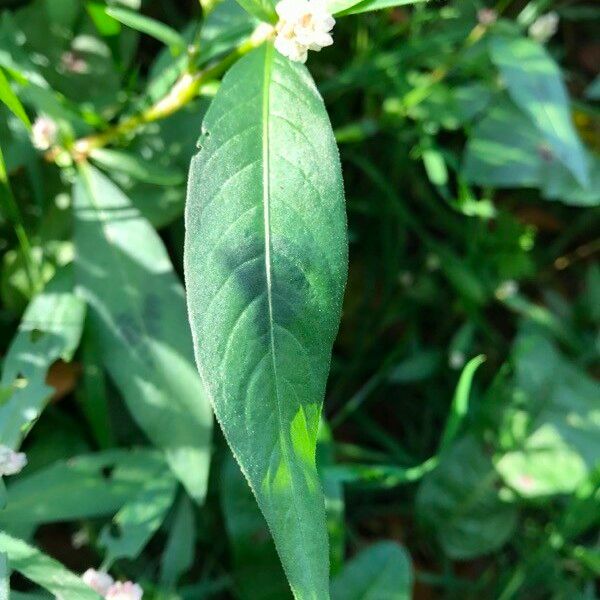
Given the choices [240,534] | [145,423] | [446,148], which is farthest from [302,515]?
[446,148]

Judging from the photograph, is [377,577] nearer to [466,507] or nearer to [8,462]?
[466,507]

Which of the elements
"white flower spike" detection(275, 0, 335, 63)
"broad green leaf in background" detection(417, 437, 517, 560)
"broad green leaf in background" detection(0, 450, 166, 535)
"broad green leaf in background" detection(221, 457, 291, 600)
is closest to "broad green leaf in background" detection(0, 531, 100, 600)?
"broad green leaf in background" detection(0, 450, 166, 535)

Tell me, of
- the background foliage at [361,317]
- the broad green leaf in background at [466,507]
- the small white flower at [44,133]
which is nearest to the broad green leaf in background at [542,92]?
the background foliage at [361,317]

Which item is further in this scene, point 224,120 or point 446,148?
point 446,148

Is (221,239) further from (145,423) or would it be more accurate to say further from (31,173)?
(31,173)

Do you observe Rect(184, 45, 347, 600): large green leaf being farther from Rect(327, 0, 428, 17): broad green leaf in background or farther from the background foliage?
the background foliage

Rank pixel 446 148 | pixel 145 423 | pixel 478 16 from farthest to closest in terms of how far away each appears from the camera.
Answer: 1. pixel 446 148
2. pixel 478 16
3. pixel 145 423
